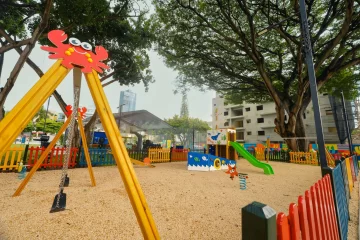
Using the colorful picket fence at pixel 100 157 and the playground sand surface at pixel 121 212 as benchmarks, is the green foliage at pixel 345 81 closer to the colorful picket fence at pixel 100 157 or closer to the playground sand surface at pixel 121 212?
the playground sand surface at pixel 121 212

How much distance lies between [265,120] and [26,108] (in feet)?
143

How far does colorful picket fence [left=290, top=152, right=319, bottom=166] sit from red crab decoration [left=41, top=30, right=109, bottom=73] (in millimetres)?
16976

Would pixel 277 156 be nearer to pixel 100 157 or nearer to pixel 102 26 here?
pixel 100 157

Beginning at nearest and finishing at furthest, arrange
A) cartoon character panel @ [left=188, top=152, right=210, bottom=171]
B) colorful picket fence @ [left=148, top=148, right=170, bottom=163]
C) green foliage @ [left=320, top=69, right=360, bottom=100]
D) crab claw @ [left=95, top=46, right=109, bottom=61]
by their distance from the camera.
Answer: crab claw @ [left=95, top=46, right=109, bottom=61] → cartoon character panel @ [left=188, top=152, right=210, bottom=171] → colorful picket fence @ [left=148, top=148, right=170, bottom=163] → green foliage @ [left=320, top=69, right=360, bottom=100]

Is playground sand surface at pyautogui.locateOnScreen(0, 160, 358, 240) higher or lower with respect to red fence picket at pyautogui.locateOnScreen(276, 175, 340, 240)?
lower

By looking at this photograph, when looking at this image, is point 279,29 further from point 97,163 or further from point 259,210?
point 97,163

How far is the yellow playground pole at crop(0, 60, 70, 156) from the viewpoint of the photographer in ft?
5.10

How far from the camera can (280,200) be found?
451cm

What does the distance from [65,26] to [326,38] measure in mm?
18705

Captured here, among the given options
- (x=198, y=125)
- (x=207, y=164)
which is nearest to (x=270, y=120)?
(x=198, y=125)

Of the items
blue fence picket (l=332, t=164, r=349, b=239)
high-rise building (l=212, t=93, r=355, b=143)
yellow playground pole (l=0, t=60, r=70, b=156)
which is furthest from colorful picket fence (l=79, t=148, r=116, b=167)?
high-rise building (l=212, t=93, r=355, b=143)

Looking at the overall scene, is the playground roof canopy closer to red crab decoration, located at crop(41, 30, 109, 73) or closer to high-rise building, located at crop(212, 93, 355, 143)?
high-rise building, located at crop(212, 93, 355, 143)

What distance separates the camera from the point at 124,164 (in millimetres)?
1911

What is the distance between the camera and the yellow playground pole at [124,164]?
5.53ft
